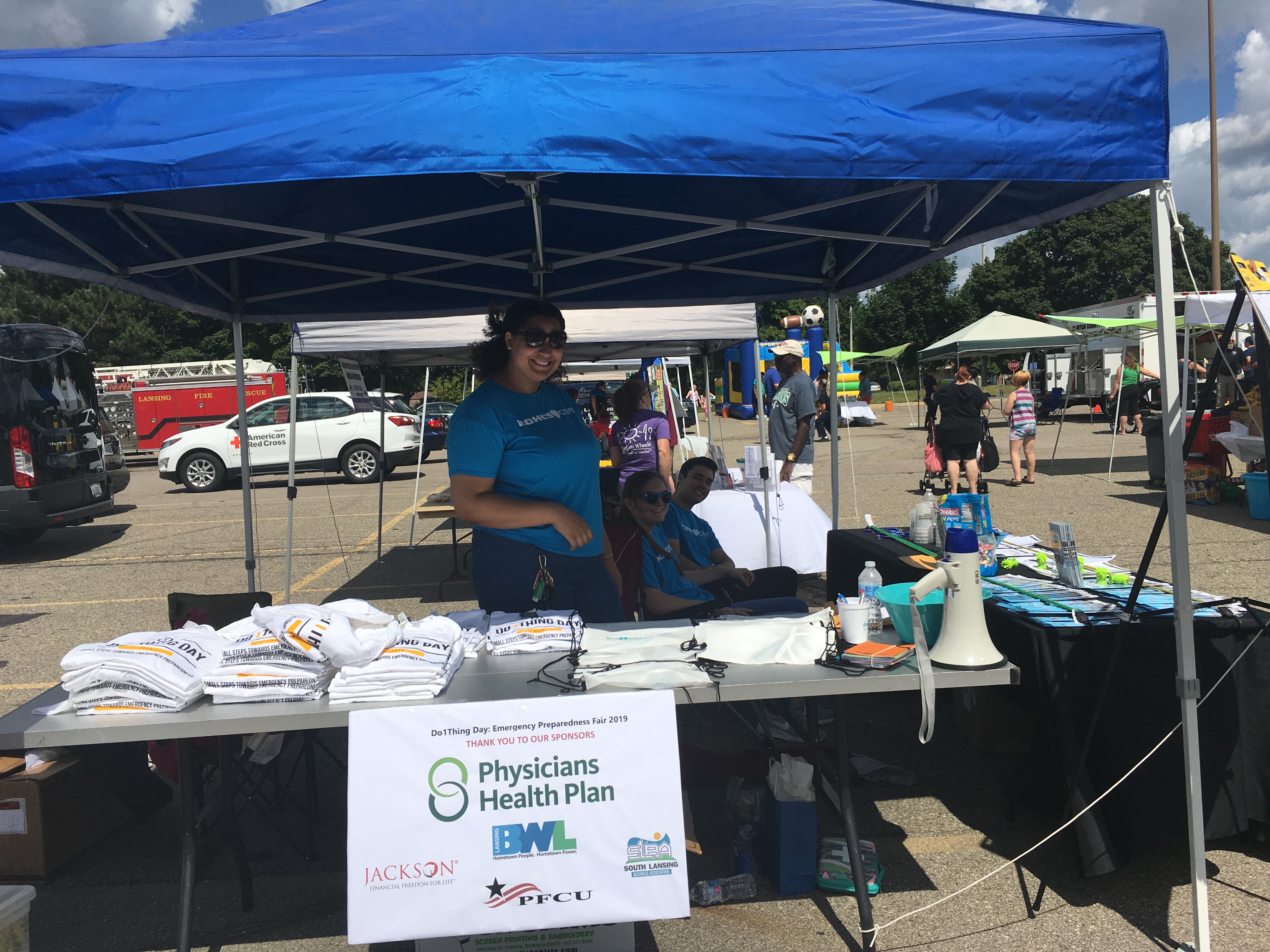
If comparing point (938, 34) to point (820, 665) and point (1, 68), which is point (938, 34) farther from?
point (1, 68)

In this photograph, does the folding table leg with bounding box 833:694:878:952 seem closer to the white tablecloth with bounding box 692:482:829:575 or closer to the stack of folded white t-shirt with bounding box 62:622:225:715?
the stack of folded white t-shirt with bounding box 62:622:225:715

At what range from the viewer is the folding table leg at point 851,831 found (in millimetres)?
2533

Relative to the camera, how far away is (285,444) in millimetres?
15555

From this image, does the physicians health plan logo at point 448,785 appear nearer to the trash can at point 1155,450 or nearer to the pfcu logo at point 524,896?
the pfcu logo at point 524,896

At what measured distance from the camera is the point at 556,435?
3117 millimetres

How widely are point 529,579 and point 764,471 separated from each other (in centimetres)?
335

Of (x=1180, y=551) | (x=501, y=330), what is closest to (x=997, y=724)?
(x=1180, y=551)

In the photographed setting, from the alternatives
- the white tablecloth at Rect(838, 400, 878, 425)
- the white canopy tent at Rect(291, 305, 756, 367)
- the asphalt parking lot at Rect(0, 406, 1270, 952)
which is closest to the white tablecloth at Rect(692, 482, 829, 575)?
the asphalt parking lot at Rect(0, 406, 1270, 952)

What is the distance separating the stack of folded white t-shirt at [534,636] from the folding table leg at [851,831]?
0.86 m

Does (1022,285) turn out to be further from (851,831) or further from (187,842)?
(187,842)

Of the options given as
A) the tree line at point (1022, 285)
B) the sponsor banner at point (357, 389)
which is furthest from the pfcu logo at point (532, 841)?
the tree line at point (1022, 285)

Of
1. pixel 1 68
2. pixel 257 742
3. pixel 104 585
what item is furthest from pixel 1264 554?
pixel 104 585

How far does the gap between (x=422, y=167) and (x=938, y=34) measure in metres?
1.54

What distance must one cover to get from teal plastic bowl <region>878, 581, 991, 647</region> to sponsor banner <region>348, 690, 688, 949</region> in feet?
2.84
